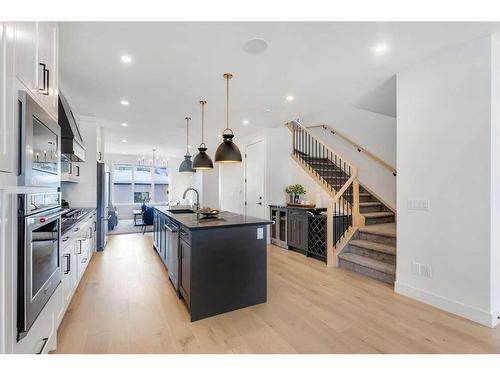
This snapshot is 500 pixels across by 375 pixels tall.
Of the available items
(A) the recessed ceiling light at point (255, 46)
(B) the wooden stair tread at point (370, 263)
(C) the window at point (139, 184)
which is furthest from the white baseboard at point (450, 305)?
(C) the window at point (139, 184)

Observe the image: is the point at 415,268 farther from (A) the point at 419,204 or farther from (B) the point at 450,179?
(B) the point at 450,179

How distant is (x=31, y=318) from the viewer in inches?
52.1

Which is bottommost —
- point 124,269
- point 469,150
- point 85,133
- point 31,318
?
point 124,269

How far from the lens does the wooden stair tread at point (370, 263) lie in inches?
130

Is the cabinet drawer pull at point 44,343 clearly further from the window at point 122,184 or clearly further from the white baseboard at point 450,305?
the window at point 122,184

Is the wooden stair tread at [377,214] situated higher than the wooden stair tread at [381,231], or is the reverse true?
the wooden stair tread at [377,214]

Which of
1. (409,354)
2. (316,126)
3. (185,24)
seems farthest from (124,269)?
(316,126)

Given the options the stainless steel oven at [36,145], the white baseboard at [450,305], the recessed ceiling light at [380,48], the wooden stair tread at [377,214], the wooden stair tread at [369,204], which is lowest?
the white baseboard at [450,305]

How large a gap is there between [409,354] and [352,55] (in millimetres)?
2803

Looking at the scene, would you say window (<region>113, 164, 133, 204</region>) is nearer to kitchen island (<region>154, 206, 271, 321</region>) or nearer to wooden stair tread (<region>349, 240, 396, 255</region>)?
kitchen island (<region>154, 206, 271, 321</region>)

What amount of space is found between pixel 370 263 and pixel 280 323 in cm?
193

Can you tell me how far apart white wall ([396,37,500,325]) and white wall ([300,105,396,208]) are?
2.44 meters

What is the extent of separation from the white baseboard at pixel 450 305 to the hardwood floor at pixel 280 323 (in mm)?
83
